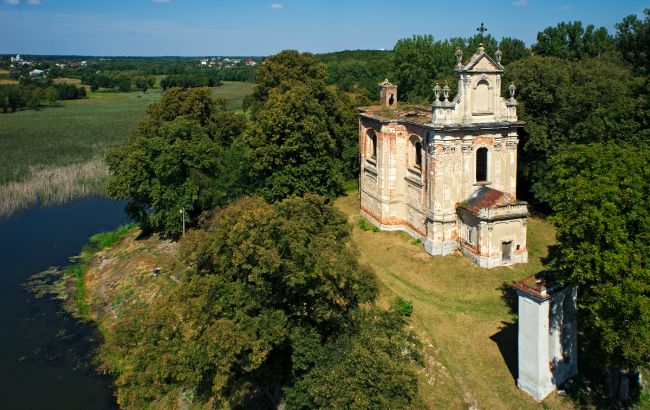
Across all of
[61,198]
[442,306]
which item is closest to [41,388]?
[442,306]

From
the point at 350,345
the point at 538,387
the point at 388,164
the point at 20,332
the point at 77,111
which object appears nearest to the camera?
the point at 350,345

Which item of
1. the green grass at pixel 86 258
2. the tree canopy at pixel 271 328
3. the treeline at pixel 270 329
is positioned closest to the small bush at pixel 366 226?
the treeline at pixel 270 329

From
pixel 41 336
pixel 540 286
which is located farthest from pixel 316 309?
pixel 41 336

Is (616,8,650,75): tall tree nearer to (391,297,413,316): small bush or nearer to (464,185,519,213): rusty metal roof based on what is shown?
(464,185,519,213): rusty metal roof


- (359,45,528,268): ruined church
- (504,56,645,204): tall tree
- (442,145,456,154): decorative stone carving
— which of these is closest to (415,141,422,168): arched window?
(359,45,528,268): ruined church

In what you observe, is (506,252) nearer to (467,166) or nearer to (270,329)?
(467,166)

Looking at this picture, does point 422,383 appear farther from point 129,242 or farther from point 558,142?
point 129,242
